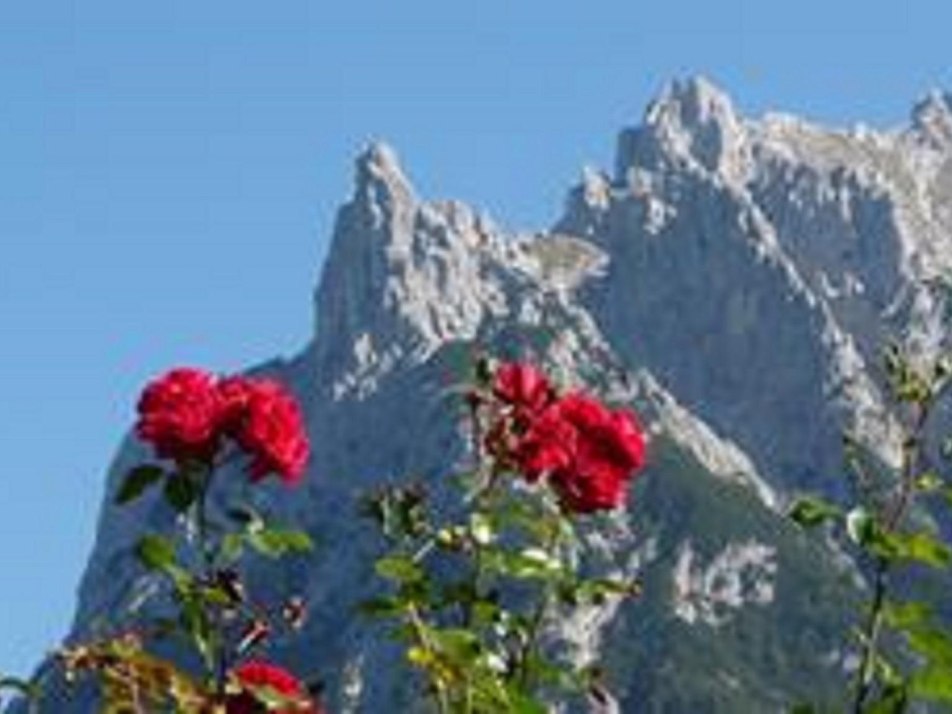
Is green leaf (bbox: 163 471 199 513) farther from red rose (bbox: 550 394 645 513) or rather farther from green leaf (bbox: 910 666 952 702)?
green leaf (bbox: 910 666 952 702)

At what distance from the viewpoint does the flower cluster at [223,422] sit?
924 cm

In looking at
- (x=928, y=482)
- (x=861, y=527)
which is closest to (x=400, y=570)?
(x=861, y=527)

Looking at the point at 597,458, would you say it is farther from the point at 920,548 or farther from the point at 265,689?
the point at 265,689

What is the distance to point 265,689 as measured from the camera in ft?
26.8

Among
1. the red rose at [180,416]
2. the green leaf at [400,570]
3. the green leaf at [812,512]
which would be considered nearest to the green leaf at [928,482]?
the green leaf at [812,512]

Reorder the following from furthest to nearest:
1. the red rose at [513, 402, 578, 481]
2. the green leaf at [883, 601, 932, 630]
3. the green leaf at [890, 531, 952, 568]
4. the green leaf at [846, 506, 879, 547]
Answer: the red rose at [513, 402, 578, 481], the green leaf at [846, 506, 879, 547], the green leaf at [890, 531, 952, 568], the green leaf at [883, 601, 932, 630]

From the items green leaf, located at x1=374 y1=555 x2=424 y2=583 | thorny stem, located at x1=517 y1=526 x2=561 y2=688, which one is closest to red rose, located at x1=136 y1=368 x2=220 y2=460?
green leaf, located at x1=374 y1=555 x2=424 y2=583

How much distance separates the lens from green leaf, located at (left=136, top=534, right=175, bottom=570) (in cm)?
902

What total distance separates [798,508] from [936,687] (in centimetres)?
126

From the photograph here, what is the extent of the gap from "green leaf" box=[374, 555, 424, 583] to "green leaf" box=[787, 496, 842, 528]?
153cm

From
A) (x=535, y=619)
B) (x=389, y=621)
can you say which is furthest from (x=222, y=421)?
(x=535, y=619)

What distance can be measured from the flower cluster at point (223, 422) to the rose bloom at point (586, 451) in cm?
118

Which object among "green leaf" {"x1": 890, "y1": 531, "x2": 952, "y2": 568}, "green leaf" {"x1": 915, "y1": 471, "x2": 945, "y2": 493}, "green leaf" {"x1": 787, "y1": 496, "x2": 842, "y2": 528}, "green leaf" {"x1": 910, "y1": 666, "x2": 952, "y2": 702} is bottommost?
"green leaf" {"x1": 910, "y1": 666, "x2": 952, "y2": 702}

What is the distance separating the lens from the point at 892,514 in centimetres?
1008
